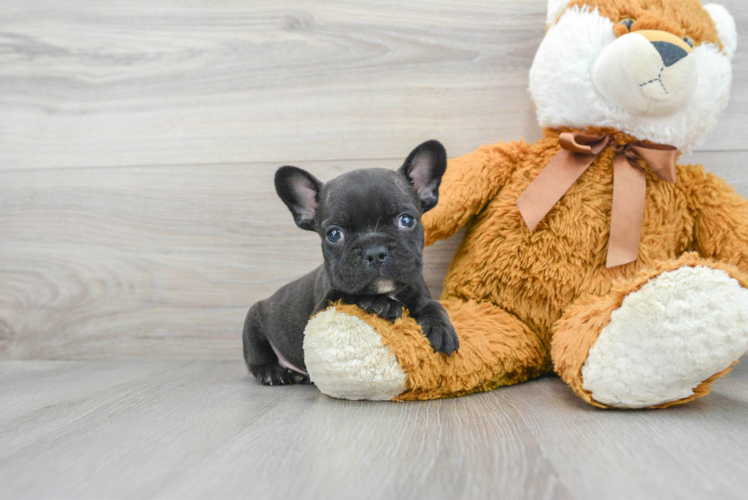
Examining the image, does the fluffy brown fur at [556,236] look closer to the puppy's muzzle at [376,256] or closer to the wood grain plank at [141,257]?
the puppy's muzzle at [376,256]

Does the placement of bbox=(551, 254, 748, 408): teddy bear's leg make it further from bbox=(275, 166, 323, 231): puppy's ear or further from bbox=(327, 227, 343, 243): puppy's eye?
bbox=(275, 166, 323, 231): puppy's ear

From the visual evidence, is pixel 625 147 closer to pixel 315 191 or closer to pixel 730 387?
pixel 730 387

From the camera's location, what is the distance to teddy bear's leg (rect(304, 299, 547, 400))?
3.91 feet

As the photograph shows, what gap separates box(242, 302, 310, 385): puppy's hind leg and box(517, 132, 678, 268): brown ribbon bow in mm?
783

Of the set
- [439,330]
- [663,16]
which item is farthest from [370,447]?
[663,16]

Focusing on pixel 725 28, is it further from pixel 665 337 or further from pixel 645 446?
pixel 645 446

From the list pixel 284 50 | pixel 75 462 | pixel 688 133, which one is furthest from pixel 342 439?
pixel 284 50

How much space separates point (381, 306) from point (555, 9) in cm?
96

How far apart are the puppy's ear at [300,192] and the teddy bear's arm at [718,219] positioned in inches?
38.7

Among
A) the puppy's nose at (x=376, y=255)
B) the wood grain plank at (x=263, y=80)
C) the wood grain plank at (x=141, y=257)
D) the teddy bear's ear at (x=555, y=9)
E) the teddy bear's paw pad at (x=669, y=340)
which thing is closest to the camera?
the teddy bear's paw pad at (x=669, y=340)

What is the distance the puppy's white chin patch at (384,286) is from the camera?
1.22 m

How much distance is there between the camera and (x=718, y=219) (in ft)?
4.69

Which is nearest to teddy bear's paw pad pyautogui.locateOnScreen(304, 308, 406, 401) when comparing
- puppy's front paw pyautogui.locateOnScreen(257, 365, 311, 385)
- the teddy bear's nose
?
puppy's front paw pyautogui.locateOnScreen(257, 365, 311, 385)

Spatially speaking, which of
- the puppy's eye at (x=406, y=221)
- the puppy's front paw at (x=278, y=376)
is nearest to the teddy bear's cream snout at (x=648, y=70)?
the puppy's eye at (x=406, y=221)
